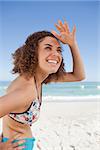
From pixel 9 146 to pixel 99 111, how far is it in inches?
172

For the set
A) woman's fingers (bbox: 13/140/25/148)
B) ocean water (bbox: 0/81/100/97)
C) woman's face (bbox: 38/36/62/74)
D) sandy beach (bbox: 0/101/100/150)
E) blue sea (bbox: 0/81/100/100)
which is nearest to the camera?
woman's fingers (bbox: 13/140/25/148)

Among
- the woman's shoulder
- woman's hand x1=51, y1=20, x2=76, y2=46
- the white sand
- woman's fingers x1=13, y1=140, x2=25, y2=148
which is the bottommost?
the white sand

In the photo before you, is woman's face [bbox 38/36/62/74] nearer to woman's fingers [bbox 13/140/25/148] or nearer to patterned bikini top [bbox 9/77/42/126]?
patterned bikini top [bbox 9/77/42/126]

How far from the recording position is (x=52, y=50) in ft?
4.12

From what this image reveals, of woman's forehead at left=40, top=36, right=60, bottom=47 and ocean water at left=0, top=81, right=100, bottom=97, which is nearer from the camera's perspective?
woman's forehead at left=40, top=36, right=60, bottom=47

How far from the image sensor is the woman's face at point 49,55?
1227mm

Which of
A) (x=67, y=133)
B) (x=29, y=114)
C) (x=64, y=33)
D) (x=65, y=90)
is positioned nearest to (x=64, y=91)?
(x=65, y=90)

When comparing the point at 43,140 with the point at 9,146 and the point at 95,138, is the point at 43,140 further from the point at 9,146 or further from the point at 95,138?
the point at 9,146

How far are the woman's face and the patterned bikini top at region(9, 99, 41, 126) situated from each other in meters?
0.12

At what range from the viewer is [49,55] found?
4.04 feet

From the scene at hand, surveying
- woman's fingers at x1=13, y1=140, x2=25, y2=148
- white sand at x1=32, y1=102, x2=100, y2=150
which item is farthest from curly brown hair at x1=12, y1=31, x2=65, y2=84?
white sand at x1=32, y1=102, x2=100, y2=150

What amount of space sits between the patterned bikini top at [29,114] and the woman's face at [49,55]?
12 cm

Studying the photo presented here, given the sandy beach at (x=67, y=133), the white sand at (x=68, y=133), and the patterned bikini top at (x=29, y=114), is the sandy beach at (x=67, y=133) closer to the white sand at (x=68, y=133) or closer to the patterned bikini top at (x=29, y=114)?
the white sand at (x=68, y=133)

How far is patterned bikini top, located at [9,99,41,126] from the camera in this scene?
3.86 feet
